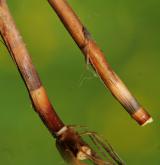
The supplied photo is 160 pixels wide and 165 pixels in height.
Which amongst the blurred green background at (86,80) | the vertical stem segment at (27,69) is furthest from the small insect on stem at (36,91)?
the blurred green background at (86,80)

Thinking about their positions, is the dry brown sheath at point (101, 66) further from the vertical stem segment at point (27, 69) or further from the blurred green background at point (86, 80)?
the blurred green background at point (86, 80)

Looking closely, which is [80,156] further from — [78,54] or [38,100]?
[78,54]

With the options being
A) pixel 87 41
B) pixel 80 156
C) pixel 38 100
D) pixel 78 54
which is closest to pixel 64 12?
pixel 87 41

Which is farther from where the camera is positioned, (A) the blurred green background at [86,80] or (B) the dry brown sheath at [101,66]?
(A) the blurred green background at [86,80]

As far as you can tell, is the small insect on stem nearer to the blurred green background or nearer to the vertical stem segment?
the vertical stem segment

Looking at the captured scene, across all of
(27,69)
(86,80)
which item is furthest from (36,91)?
(86,80)
